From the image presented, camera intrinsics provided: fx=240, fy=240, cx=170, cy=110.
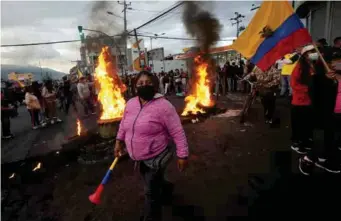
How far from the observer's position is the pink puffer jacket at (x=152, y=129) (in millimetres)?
2748

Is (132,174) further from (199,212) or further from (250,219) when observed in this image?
(250,219)

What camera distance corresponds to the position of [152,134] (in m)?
2.79

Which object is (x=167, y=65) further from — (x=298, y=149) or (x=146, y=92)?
(x=146, y=92)

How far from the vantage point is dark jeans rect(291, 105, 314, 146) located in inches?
175

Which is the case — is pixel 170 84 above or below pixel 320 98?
below

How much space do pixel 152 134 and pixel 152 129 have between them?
0.07 m

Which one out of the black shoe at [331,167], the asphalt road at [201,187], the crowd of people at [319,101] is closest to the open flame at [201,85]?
the asphalt road at [201,187]

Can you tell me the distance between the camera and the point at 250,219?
3006 mm

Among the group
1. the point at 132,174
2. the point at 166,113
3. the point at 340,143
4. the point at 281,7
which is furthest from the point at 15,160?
the point at 340,143

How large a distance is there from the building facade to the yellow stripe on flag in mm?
9203

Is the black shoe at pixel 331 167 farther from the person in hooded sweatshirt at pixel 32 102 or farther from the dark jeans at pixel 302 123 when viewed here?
the person in hooded sweatshirt at pixel 32 102

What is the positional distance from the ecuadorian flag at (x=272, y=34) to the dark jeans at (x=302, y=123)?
104 centimetres

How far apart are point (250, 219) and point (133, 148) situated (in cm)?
171

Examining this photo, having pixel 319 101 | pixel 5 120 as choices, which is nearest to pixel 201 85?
pixel 319 101
